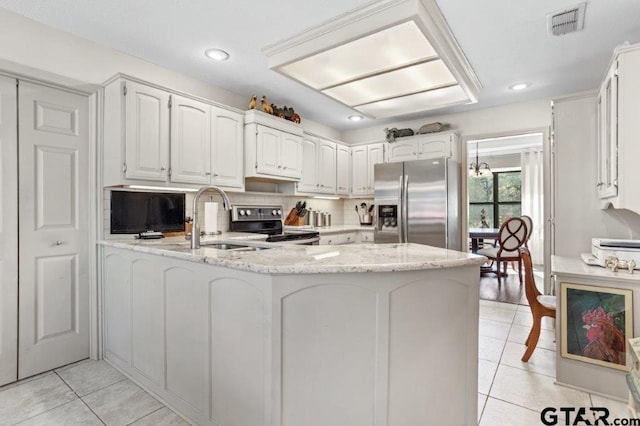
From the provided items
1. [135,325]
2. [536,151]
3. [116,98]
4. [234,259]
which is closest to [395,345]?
[234,259]

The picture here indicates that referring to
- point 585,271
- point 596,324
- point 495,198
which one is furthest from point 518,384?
point 495,198

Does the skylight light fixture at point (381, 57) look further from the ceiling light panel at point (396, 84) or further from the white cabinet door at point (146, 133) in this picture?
the white cabinet door at point (146, 133)

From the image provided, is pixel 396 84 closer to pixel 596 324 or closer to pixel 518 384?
pixel 596 324

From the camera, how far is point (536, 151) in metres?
6.64

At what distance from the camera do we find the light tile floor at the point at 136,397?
1846 mm

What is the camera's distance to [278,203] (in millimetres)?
4480

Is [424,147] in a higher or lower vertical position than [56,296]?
higher

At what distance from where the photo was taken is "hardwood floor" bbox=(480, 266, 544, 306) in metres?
4.20

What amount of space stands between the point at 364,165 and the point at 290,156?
1511 mm

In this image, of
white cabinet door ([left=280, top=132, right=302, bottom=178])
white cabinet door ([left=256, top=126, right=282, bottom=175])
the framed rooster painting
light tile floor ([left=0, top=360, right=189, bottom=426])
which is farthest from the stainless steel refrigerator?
light tile floor ([left=0, top=360, right=189, bottom=426])

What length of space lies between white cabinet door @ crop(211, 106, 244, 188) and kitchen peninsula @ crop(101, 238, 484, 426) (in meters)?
1.67

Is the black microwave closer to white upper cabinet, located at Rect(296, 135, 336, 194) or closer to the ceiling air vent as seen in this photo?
white upper cabinet, located at Rect(296, 135, 336, 194)

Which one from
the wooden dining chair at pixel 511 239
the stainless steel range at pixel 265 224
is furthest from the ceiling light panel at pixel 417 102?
the wooden dining chair at pixel 511 239

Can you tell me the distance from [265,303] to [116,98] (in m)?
2.17
